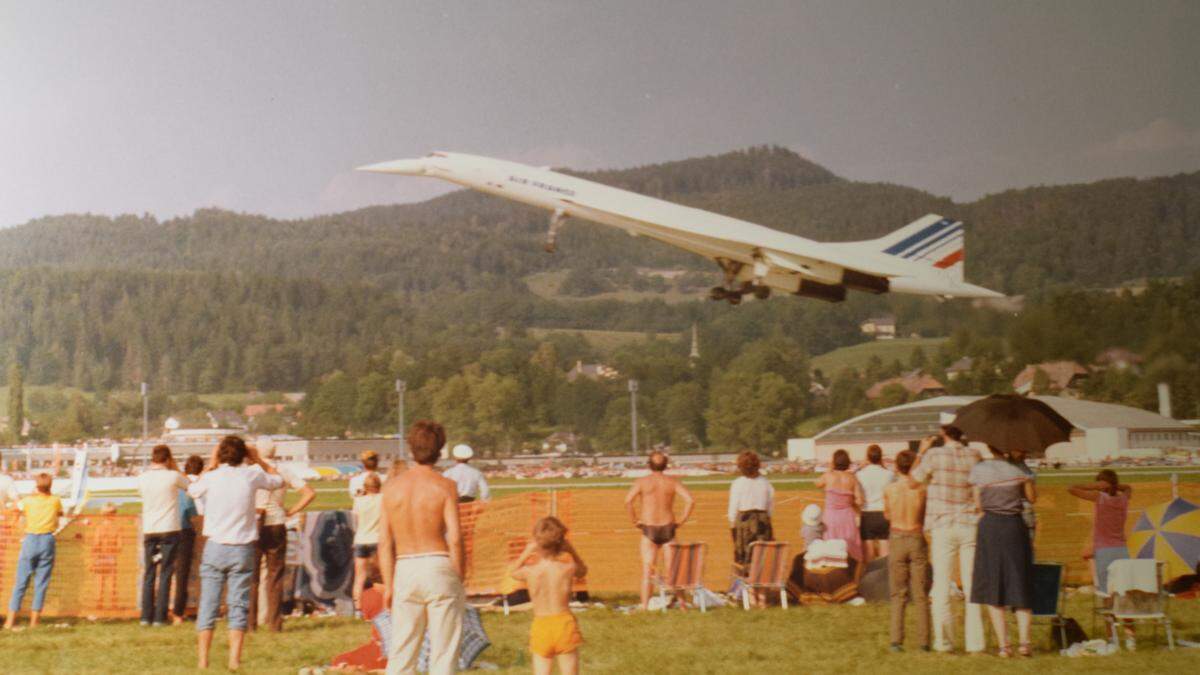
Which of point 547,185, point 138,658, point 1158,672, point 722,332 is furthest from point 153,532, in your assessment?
point 722,332

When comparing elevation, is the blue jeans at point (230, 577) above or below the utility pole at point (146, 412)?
below

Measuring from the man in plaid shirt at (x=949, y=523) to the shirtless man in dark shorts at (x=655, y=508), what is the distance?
269 cm

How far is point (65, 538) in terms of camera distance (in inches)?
493

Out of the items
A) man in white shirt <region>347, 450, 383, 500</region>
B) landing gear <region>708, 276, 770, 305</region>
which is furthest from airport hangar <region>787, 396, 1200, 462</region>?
man in white shirt <region>347, 450, 383, 500</region>

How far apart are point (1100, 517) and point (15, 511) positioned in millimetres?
9771

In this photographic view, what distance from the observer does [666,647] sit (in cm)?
940

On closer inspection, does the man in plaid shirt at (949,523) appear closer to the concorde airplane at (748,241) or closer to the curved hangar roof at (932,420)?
the concorde airplane at (748,241)

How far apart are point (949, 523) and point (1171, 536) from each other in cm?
365

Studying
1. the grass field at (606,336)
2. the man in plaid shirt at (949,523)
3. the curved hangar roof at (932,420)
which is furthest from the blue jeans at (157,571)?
the grass field at (606,336)

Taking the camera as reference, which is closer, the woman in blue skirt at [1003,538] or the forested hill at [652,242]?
the woman in blue skirt at [1003,538]

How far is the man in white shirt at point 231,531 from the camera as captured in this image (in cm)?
804

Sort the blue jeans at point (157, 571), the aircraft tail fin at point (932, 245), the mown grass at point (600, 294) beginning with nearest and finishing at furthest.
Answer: the blue jeans at point (157, 571) → the aircraft tail fin at point (932, 245) → the mown grass at point (600, 294)

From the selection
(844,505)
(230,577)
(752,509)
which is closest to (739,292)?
(844,505)

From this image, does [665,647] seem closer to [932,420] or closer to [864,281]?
[864,281]
